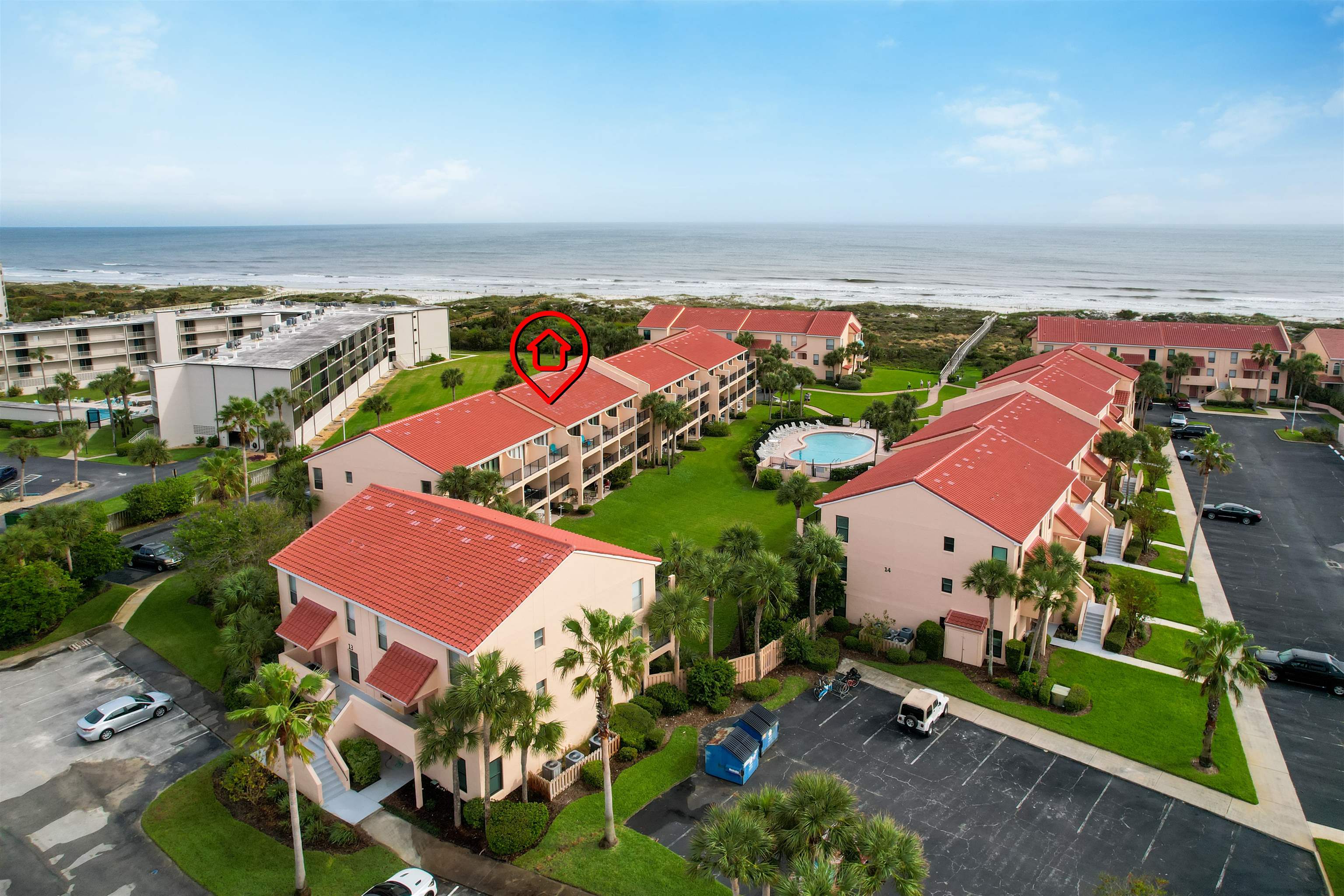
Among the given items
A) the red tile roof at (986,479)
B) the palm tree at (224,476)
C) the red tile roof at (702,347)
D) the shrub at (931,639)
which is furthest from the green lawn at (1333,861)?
the red tile roof at (702,347)

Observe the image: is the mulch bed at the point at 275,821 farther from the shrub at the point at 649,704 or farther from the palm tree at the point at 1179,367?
the palm tree at the point at 1179,367

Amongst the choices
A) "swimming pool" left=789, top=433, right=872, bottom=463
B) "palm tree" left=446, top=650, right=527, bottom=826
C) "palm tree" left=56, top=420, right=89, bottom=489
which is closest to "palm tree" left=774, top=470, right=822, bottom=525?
"swimming pool" left=789, top=433, right=872, bottom=463

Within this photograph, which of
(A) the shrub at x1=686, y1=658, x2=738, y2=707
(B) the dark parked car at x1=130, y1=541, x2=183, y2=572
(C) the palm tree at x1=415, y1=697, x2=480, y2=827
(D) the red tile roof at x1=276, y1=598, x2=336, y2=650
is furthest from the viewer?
(B) the dark parked car at x1=130, y1=541, x2=183, y2=572

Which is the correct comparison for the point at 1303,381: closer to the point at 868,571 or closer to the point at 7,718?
the point at 868,571

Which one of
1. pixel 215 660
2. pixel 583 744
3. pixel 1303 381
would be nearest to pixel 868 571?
pixel 583 744

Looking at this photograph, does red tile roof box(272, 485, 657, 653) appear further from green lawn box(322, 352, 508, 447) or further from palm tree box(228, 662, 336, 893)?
green lawn box(322, 352, 508, 447)

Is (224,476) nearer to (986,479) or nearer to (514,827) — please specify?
(514,827)
